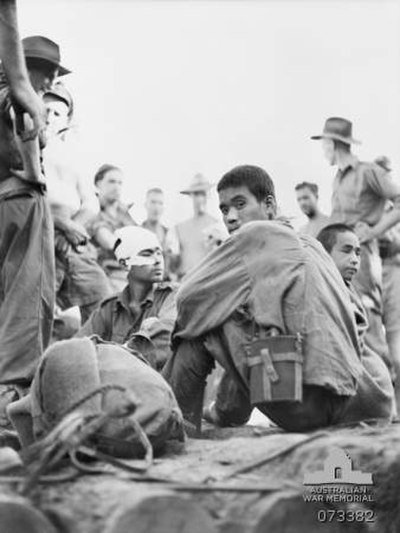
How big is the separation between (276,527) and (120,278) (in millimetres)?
7966

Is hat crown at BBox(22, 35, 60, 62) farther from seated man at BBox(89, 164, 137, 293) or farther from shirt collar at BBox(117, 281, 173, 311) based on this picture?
seated man at BBox(89, 164, 137, 293)

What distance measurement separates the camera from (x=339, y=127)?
12.1 m

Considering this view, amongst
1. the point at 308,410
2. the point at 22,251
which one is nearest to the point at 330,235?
the point at 22,251

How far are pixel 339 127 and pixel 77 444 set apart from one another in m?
8.33

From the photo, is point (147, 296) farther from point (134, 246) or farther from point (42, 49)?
point (42, 49)

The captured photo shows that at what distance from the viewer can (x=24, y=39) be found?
6961 millimetres

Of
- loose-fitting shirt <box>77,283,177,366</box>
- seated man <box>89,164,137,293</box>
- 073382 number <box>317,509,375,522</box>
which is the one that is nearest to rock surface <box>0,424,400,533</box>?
073382 number <box>317,509,375,522</box>

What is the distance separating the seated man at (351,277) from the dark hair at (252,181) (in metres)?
0.64

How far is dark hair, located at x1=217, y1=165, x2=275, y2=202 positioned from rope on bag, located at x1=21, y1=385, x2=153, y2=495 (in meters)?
1.93

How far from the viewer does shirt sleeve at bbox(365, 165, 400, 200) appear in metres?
11.2

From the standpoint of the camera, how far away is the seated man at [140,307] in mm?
7012

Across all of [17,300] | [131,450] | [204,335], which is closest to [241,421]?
[204,335]

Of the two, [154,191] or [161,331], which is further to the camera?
[154,191]

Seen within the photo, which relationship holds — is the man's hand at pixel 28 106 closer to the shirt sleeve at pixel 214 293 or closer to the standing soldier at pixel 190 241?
the shirt sleeve at pixel 214 293
